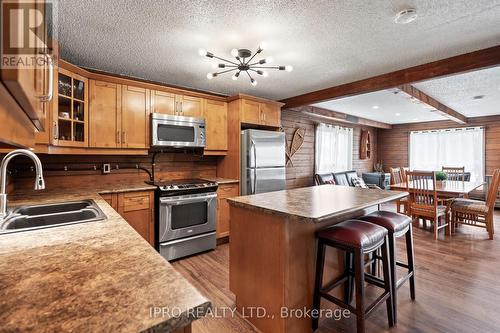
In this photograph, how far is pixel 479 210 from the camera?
3709mm

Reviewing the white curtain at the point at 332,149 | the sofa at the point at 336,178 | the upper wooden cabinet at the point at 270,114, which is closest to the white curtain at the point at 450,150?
the white curtain at the point at 332,149

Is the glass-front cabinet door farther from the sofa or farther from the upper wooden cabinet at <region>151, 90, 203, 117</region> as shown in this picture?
the sofa

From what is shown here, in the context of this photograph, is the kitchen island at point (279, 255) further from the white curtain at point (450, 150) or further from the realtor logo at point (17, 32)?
the white curtain at point (450, 150)

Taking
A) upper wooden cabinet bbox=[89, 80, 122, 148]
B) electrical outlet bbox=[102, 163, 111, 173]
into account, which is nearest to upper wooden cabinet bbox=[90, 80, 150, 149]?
upper wooden cabinet bbox=[89, 80, 122, 148]

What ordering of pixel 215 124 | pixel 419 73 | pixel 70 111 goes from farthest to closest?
1. pixel 215 124
2. pixel 419 73
3. pixel 70 111

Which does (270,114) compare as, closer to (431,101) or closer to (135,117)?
(135,117)

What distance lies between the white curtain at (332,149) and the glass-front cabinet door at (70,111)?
4.73 m

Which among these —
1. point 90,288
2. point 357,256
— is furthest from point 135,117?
point 357,256

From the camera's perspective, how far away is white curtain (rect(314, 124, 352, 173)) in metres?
6.01

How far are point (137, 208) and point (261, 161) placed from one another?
6.16 feet

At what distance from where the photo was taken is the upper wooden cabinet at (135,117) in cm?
303

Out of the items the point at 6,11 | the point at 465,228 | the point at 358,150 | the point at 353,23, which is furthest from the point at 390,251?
the point at 358,150

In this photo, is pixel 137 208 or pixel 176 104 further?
pixel 176 104

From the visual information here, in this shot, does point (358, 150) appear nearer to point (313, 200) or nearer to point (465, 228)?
point (465, 228)
